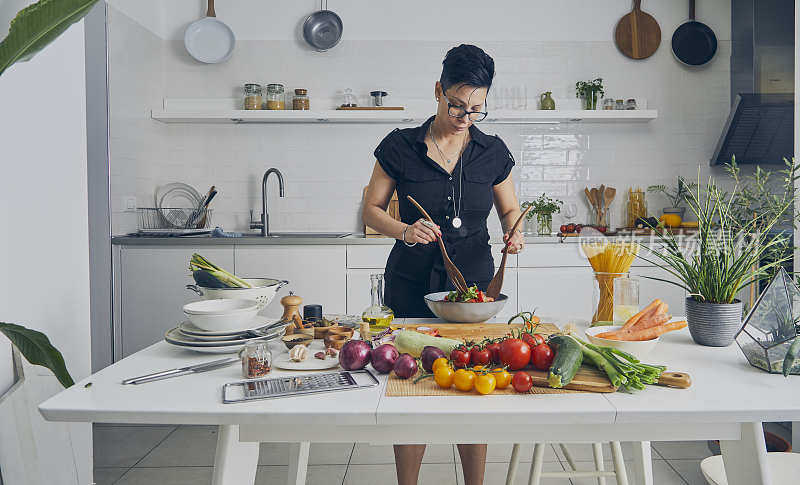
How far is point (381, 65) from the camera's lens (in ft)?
14.6

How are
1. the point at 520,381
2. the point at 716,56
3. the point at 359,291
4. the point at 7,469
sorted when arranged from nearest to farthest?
the point at 520,381, the point at 7,469, the point at 359,291, the point at 716,56

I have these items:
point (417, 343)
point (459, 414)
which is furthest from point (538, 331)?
point (459, 414)

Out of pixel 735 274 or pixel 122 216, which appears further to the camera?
pixel 122 216

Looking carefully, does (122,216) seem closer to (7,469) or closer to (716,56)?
(7,469)

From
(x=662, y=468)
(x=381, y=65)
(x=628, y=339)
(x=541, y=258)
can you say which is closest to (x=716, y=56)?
(x=541, y=258)

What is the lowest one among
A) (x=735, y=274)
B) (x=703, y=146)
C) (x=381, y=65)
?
(x=735, y=274)

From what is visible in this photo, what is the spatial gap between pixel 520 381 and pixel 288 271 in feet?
9.15

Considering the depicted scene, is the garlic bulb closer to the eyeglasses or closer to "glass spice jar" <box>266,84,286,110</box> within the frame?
the eyeglasses

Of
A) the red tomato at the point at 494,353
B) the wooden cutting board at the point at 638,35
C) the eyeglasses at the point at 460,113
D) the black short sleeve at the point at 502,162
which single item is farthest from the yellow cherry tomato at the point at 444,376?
the wooden cutting board at the point at 638,35

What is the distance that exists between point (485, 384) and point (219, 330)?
69cm

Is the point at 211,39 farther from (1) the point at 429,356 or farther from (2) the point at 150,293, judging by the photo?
(1) the point at 429,356

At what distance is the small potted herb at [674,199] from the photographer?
13.8 feet

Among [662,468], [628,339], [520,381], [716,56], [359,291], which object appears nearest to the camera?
[520,381]

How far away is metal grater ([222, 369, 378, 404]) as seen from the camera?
1189mm
